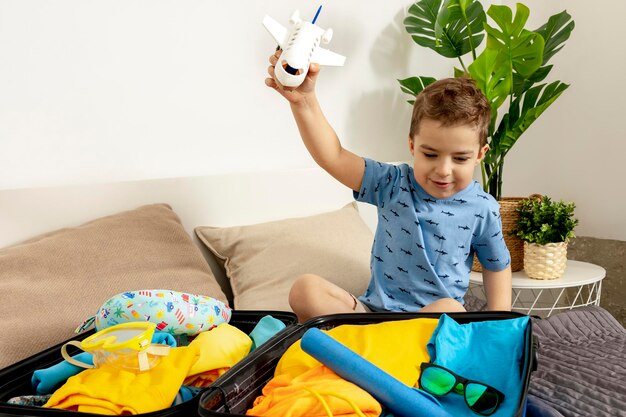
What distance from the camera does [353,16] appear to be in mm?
2199

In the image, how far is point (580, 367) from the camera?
3.89ft

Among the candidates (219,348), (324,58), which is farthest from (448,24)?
(219,348)

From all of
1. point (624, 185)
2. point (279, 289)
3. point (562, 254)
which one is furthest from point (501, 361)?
point (624, 185)

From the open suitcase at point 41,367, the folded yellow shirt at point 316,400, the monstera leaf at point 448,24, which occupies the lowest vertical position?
the open suitcase at point 41,367

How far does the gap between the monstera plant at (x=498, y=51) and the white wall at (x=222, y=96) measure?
168 millimetres

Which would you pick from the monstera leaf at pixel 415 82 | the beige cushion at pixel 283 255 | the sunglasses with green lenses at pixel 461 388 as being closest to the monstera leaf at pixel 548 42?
the monstera leaf at pixel 415 82

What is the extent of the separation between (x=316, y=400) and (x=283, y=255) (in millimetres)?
924

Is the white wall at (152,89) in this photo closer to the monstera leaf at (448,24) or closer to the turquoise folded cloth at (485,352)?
the monstera leaf at (448,24)

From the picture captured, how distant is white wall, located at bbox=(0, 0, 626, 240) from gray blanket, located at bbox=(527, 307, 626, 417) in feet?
3.16

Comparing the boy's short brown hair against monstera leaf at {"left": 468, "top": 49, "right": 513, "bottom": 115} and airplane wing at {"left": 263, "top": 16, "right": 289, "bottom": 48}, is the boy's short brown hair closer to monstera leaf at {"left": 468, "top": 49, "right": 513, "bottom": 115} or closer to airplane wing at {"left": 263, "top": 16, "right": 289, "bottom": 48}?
airplane wing at {"left": 263, "top": 16, "right": 289, "bottom": 48}

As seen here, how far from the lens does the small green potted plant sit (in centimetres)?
202

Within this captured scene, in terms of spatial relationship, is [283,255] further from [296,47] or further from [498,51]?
[498,51]

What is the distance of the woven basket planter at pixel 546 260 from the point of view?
202 centimetres

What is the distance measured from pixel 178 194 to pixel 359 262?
50 cm
